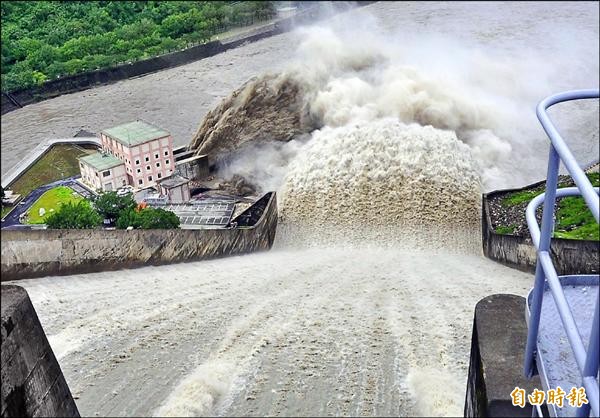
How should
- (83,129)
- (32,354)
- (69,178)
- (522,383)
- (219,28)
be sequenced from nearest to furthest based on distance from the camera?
(522,383) → (32,354) → (69,178) → (83,129) → (219,28)

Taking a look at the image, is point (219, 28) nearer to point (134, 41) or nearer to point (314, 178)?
point (134, 41)

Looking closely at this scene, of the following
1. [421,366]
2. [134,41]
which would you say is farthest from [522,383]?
[134,41]

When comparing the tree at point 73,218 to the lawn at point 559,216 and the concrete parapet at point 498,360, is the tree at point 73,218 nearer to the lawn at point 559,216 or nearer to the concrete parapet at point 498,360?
the concrete parapet at point 498,360

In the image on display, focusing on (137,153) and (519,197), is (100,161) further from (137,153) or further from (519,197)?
(519,197)

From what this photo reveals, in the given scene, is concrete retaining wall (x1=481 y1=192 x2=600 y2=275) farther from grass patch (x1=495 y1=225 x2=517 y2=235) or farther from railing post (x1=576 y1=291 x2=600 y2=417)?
railing post (x1=576 y1=291 x2=600 y2=417)

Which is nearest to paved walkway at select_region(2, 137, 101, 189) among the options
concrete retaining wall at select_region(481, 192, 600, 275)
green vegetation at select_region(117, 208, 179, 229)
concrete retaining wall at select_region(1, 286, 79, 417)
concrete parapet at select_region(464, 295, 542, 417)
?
green vegetation at select_region(117, 208, 179, 229)
